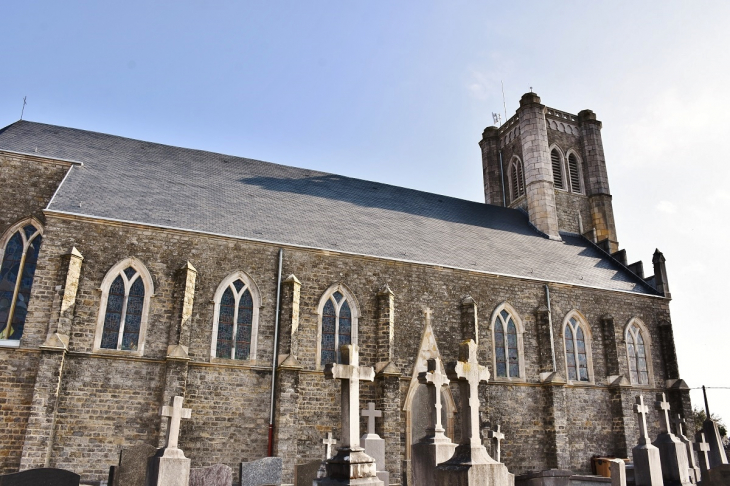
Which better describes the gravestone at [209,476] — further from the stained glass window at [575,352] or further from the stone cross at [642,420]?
the stained glass window at [575,352]

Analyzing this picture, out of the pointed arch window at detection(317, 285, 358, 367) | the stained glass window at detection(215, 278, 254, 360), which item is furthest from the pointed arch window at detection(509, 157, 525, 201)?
the stained glass window at detection(215, 278, 254, 360)

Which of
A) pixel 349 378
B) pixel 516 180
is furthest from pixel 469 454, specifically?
pixel 516 180

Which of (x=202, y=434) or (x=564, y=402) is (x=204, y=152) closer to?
(x=202, y=434)

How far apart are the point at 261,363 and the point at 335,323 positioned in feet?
8.21

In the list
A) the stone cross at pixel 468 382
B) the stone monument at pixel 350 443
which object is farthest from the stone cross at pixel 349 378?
the stone cross at pixel 468 382

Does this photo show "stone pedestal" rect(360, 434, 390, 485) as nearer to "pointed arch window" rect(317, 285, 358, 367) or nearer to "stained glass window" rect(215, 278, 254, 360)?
"pointed arch window" rect(317, 285, 358, 367)

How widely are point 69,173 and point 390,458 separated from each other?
1240cm

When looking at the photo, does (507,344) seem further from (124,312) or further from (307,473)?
(124,312)

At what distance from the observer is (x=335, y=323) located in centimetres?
1633

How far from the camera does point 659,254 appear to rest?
22.2 meters

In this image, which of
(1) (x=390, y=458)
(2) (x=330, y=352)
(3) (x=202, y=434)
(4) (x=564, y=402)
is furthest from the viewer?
(4) (x=564, y=402)

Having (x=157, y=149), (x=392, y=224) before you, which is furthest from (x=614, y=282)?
(x=157, y=149)

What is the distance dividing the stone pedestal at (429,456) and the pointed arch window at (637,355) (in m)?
14.0

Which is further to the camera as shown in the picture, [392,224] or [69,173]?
[392,224]
